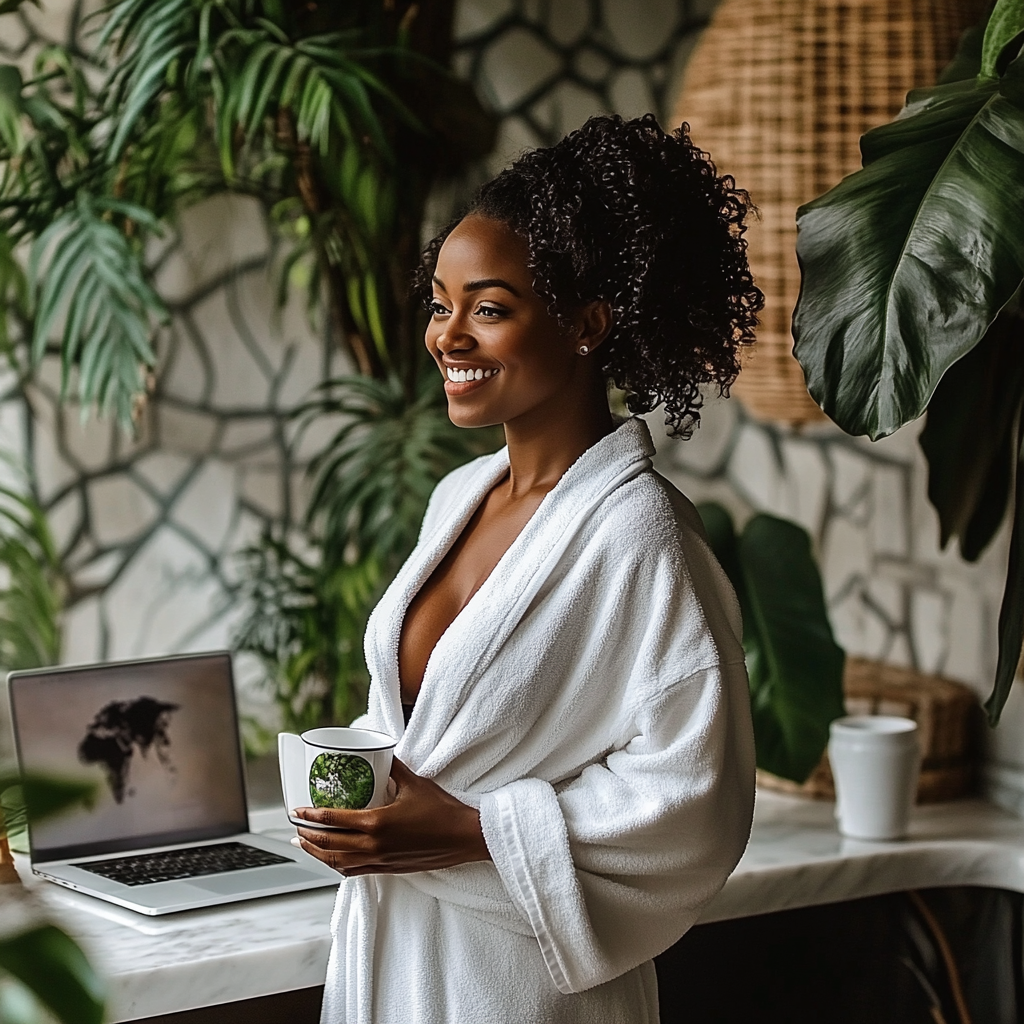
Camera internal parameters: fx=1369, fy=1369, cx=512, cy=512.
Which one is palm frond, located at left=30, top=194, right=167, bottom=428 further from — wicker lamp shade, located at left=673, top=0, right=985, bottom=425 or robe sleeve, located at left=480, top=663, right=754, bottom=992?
robe sleeve, located at left=480, top=663, right=754, bottom=992

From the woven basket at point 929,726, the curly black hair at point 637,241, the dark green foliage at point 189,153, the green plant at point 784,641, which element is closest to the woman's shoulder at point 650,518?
the curly black hair at point 637,241

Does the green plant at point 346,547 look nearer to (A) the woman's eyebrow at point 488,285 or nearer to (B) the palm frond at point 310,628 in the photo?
(B) the palm frond at point 310,628

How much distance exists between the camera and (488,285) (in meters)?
1.16

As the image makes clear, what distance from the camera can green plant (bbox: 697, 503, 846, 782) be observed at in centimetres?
184

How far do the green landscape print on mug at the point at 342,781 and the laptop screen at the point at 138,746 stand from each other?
21.6 inches

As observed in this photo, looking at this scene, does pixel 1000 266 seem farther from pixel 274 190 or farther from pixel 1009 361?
pixel 274 190

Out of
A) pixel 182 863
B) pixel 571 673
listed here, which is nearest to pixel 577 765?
pixel 571 673

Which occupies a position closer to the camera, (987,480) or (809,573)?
(987,480)

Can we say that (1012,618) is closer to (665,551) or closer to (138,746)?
(665,551)

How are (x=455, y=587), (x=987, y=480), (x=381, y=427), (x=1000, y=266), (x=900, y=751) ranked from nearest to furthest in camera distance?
(x=1000, y=266), (x=455, y=587), (x=987, y=480), (x=900, y=751), (x=381, y=427)

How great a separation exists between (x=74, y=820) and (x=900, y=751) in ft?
3.43

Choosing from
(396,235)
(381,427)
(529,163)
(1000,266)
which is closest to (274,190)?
(396,235)

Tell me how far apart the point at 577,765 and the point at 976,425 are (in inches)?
28.5

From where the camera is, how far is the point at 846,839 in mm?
1833
